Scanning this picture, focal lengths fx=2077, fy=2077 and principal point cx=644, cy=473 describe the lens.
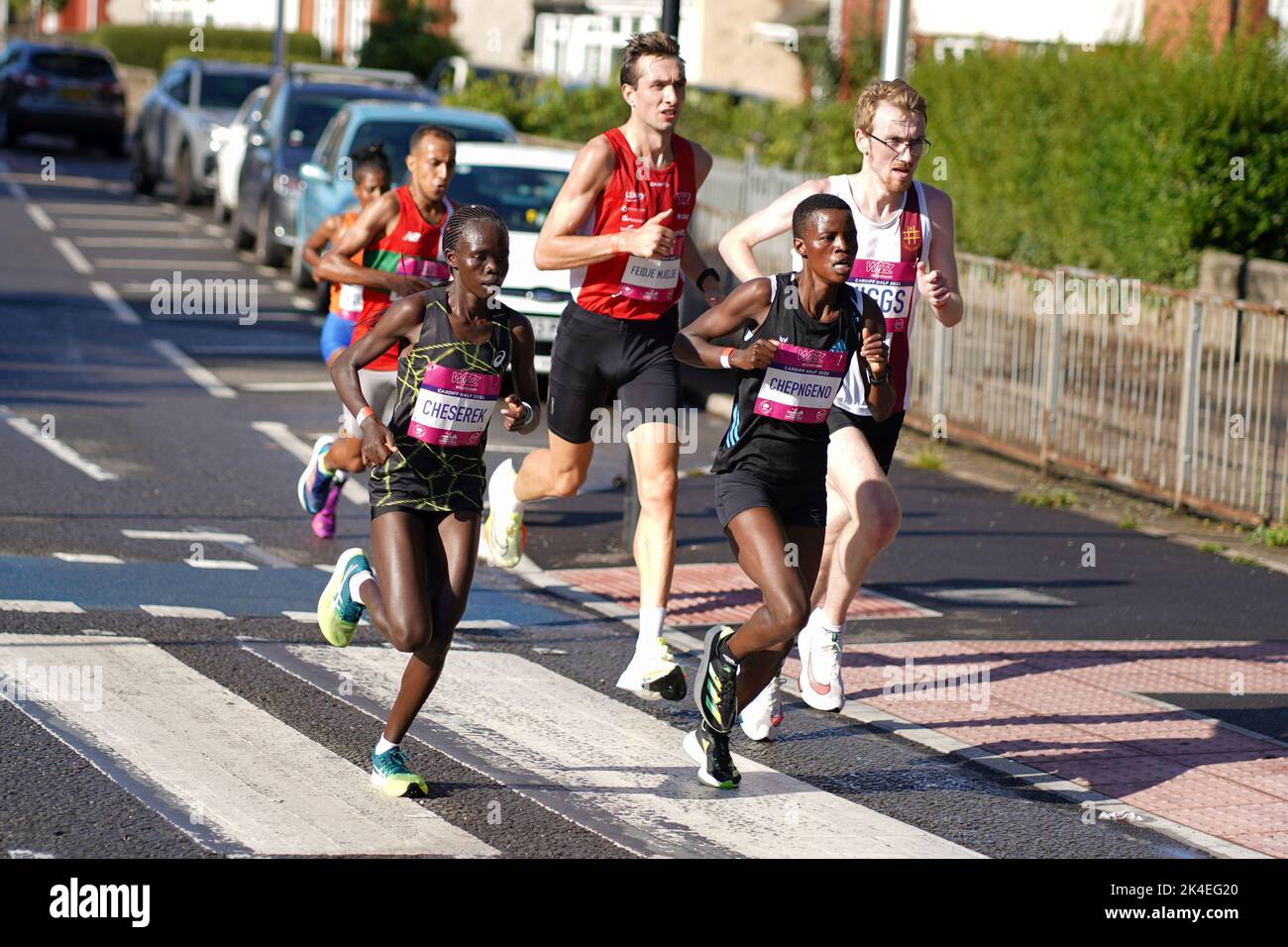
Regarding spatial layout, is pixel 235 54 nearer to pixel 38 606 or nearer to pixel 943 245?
pixel 38 606

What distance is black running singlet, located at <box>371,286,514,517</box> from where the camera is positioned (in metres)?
6.18

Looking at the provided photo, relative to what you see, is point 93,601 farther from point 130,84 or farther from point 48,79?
point 130,84

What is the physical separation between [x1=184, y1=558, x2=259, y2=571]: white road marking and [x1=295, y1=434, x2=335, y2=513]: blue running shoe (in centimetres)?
42

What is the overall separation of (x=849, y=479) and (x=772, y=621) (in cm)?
126

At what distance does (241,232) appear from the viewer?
76.9 feet

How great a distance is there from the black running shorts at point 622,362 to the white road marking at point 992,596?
2564 mm

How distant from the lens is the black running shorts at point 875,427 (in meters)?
7.51

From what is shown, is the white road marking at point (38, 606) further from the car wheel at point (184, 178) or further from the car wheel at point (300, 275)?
the car wheel at point (184, 178)

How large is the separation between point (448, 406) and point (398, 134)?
1343 centimetres

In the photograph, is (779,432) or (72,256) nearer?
(779,432)

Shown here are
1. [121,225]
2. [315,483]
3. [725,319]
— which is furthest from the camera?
[121,225]

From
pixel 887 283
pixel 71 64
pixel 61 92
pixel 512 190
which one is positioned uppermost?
pixel 71 64

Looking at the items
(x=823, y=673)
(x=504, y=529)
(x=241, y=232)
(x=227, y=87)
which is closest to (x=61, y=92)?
(x=227, y=87)

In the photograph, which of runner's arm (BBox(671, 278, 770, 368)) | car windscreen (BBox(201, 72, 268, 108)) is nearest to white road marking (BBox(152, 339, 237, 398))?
runner's arm (BBox(671, 278, 770, 368))
